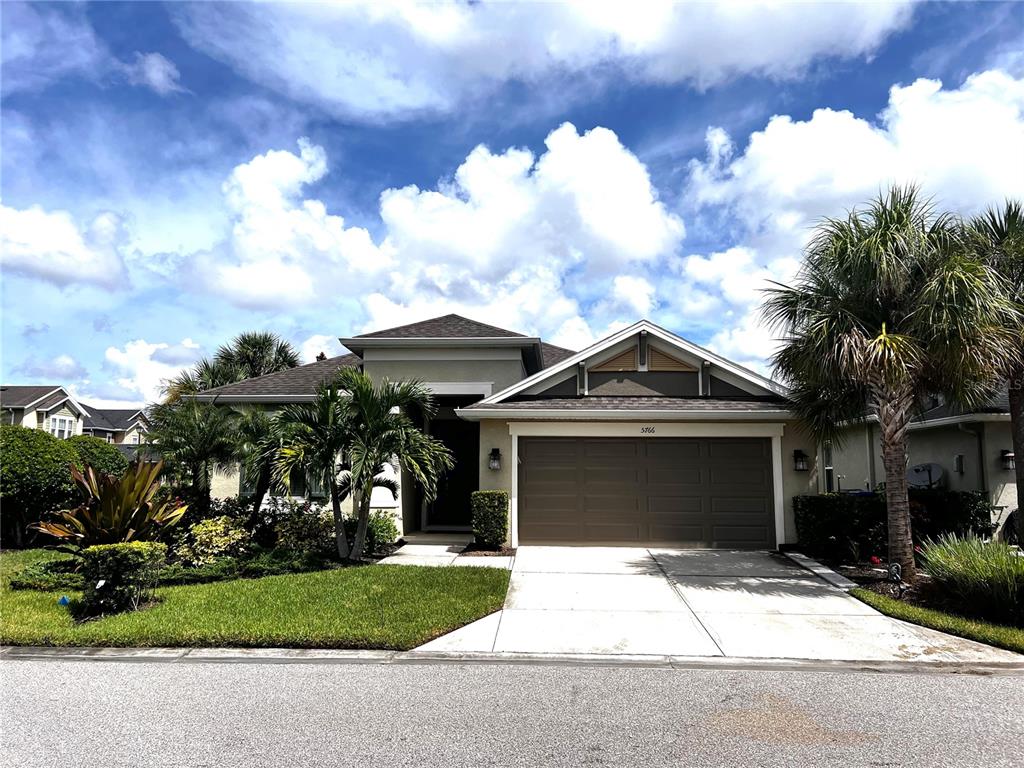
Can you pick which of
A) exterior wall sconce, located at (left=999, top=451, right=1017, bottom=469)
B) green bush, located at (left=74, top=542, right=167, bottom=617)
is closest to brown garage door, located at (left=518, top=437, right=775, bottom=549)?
exterior wall sconce, located at (left=999, top=451, right=1017, bottom=469)

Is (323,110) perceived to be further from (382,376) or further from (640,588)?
(640,588)

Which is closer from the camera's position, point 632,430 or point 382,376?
point 632,430

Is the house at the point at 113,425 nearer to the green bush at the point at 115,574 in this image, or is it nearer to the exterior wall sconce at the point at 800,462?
the green bush at the point at 115,574

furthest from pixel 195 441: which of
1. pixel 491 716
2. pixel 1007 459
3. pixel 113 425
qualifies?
pixel 113 425

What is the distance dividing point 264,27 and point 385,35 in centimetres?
190

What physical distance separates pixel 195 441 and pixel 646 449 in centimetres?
912

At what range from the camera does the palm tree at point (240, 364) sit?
22.8 meters

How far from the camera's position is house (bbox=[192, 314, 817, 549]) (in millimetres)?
12672

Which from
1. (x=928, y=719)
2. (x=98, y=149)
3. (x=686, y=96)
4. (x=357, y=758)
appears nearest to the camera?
(x=357, y=758)

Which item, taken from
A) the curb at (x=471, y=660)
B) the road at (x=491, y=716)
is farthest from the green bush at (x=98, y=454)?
the road at (x=491, y=716)

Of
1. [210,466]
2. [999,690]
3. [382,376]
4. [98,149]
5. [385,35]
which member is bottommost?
[999,690]

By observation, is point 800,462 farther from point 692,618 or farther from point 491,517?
point 491,517

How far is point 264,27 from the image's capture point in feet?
32.1

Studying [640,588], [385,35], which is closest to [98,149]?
[385,35]
